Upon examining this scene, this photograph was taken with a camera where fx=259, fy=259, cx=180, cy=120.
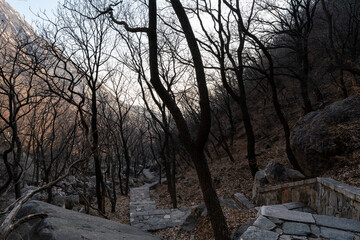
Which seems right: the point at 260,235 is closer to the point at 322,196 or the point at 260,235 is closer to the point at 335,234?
the point at 335,234

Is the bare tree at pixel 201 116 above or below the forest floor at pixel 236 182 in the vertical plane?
above

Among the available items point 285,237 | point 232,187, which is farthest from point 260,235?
point 232,187

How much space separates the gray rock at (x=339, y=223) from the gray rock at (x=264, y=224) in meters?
0.68

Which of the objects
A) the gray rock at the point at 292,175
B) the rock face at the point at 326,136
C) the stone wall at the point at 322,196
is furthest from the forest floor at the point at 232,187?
the gray rock at the point at 292,175

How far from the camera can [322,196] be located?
4.90 m

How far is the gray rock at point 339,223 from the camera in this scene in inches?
141

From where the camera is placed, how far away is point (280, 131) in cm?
1698

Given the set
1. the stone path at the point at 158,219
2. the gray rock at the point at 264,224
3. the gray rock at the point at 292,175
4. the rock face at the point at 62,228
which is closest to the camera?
the rock face at the point at 62,228

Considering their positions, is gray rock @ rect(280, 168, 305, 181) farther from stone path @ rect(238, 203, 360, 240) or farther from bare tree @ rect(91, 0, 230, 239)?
bare tree @ rect(91, 0, 230, 239)

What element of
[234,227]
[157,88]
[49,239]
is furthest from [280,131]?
[49,239]

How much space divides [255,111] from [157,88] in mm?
20517

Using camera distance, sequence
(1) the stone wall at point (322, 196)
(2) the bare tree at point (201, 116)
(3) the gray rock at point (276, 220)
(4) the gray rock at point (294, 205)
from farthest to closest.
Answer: (4) the gray rock at point (294, 205) → (2) the bare tree at point (201, 116) → (1) the stone wall at point (322, 196) → (3) the gray rock at point (276, 220)

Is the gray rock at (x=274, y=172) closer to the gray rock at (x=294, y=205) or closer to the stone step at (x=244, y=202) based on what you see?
the stone step at (x=244, y=202)

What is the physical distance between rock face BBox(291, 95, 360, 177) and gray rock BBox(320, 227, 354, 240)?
13.1ft
